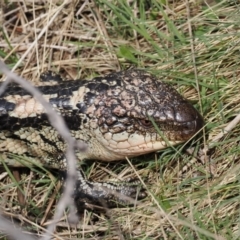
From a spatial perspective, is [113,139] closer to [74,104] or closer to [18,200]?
[74,104]

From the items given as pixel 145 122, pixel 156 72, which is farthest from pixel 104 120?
pixel 156 72

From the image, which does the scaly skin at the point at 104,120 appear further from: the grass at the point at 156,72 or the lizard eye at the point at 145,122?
the grass at the point at 156,72

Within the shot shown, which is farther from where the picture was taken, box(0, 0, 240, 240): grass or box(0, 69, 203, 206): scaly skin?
box(0, 69, 203, 206): scaly skin

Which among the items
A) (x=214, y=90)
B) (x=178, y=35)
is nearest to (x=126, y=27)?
(x=178, y=35)

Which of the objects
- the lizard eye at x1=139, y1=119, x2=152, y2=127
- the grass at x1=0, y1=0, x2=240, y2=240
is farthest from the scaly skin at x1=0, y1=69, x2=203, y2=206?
the grass at x1=0, y1=0, x2=240, y2=240

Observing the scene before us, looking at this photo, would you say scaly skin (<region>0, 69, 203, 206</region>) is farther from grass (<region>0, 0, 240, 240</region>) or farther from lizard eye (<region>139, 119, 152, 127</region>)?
grass (<region>0, 0, 240, 240</region>)

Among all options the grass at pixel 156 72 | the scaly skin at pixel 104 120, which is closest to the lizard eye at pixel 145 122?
the scaly skin at pixel 104 120
